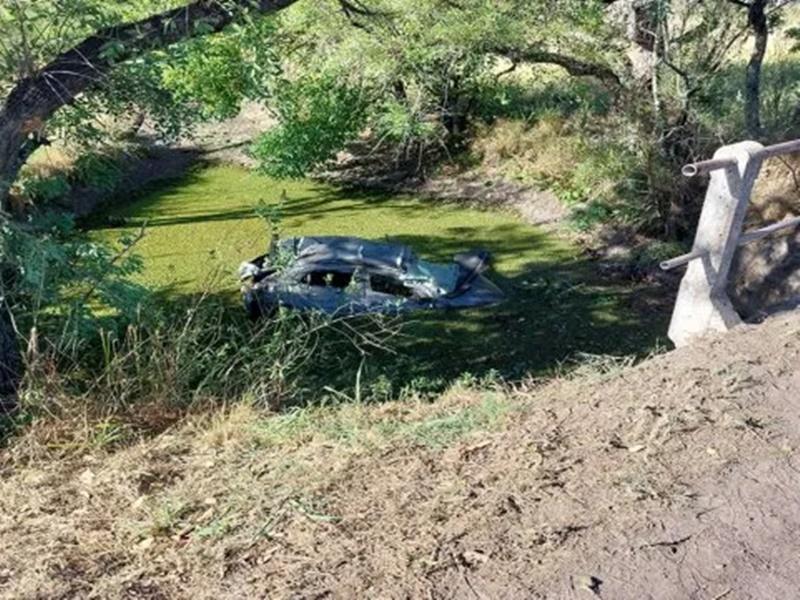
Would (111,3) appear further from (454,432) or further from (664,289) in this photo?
(664,289)

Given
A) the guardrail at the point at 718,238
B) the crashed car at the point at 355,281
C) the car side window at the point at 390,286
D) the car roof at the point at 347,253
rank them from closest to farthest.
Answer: the guardrail at the point at 718,238 < the crashed car at the point at 355,281 < the car roof at the point at 347,253 < the car side window at the point at 390,286

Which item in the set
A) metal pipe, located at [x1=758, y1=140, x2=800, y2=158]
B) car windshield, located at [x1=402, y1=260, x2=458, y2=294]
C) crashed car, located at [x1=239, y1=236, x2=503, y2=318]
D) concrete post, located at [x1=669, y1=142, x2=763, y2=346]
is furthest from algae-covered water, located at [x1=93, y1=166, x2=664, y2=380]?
metal pipe, located at [x1=758, y1=140, x2=800, y2=158]

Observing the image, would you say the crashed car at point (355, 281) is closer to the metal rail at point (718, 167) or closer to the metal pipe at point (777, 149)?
the metal rail at point (718, 167)

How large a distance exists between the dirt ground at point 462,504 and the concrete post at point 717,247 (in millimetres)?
776

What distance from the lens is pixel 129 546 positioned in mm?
3533

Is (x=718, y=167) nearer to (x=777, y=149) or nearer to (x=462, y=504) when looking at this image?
(x=777, y=149)

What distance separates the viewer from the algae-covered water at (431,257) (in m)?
11.1

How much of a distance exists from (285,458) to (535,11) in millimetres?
11608

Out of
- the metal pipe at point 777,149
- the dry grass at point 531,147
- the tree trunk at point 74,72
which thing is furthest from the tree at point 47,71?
the dry grass at point 531,147

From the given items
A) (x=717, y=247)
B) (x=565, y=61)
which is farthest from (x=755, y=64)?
(x=717, y=247)

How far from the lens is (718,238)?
211 inches

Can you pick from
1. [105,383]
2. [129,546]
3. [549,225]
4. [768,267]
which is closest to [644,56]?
[549,225]

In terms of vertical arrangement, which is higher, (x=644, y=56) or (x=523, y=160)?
(x=644, y=56)

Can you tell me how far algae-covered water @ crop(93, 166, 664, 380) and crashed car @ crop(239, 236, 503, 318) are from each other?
37cm
